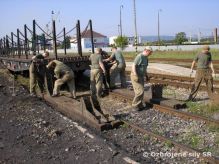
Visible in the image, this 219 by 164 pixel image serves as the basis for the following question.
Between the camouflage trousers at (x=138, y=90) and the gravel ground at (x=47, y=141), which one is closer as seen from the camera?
the gravel ground at (x=47, y=141)

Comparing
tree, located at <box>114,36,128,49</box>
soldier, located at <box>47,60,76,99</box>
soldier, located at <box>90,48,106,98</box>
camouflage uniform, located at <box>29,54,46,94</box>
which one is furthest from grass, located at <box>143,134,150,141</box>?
tree, located at <box>114,36,128,49</box>

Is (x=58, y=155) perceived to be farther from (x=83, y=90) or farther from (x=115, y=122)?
(x=83, y=90)

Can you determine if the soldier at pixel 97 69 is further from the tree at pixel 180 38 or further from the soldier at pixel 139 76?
the tree at pixel 180 38

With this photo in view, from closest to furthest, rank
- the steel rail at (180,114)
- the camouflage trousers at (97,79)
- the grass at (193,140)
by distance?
the grass at (193,140)
the steel rail at (180,114)
the camouflage trousers at (97,79)

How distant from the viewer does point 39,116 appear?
34.0ft

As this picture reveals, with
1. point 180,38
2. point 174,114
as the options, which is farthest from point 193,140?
point 180,38

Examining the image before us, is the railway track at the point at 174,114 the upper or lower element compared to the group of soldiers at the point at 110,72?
lower

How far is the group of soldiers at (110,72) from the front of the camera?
1026 centimetres

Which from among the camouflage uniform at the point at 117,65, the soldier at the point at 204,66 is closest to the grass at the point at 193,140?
the soldier at the point at 204,66

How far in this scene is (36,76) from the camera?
557 inches

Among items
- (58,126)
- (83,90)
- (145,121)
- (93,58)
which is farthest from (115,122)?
(83,90)

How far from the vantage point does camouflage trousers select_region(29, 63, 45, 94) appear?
45.3 ft

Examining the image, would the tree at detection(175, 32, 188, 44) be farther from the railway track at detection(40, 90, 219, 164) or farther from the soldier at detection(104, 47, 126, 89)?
the railway track at detection(40, 90, 219, 164)

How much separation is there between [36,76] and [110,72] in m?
2.84
